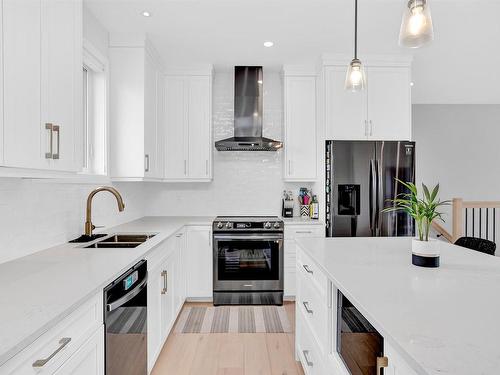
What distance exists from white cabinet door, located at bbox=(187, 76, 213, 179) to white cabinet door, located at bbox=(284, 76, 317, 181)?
0.92m

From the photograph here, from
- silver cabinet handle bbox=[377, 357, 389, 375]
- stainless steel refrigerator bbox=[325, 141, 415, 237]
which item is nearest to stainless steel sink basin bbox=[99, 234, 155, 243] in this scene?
stainless steel refrigerator bbox=[325, 141, 415, 237]

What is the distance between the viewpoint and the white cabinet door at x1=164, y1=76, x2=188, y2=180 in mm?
3648

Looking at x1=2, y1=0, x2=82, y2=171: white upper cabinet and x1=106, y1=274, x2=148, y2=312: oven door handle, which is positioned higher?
x1=2, y1=0, x2=82, y2=171: white upper cabinet

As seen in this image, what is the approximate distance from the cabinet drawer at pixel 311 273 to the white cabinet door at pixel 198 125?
1.82 m

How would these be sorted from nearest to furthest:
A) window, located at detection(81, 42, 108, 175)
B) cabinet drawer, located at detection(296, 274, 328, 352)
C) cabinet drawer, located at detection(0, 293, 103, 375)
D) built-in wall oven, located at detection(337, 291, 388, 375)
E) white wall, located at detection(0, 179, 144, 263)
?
cabinet drawer, located at detection(0, 293, 103, 375)
built-in wall oven, located at detection(337, 291, 388, 375)
cabinet drawer, located at detection(296, 274, 328, 352)
white wall, located at detection(0, 179, 144, 263)
window, located at detection(81, 42, 108, 175)

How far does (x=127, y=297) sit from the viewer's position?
1614mm

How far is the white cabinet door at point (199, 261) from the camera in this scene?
3.42m

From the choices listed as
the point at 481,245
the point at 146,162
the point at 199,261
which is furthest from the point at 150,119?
the point at 481,245

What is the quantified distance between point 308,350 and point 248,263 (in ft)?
5.00

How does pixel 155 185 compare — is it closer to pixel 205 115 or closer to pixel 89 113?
pixel 205 115

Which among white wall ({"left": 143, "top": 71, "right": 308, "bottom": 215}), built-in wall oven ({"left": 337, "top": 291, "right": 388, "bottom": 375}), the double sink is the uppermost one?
white wall ({"left": 143, "top": 71, "right": 308, "bottom": 215})

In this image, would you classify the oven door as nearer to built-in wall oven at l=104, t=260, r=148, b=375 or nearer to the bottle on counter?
the bottle on counter

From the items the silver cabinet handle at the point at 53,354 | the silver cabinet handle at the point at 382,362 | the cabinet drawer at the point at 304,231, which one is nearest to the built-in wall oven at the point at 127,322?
the silver cabinet handle at the point at 53,354

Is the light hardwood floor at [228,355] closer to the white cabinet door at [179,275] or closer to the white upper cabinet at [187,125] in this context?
the white cabinet door at [179,275]
